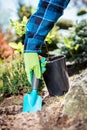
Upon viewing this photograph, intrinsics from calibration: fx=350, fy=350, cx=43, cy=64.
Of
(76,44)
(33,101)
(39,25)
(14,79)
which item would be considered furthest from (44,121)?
(76,44)

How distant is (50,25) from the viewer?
3094 mm

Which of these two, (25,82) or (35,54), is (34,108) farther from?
(25,82)

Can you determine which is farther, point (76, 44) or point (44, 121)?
point (76, 44)

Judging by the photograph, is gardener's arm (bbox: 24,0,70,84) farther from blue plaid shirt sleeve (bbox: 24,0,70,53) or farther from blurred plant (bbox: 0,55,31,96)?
blurred plant (bbox: 0,55,31,96)

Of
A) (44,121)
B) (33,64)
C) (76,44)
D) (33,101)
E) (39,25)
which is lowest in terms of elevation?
(76,44)

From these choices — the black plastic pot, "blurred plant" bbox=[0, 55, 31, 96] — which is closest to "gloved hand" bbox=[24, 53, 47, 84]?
the black plastic pot

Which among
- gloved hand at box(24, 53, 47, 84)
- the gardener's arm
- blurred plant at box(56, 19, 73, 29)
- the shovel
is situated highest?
the gardener's arm

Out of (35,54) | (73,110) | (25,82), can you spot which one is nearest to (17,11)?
(25,82)

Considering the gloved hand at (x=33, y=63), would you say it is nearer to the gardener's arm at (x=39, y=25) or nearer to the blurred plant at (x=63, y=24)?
the gardener's arm at (x=39, y=25)

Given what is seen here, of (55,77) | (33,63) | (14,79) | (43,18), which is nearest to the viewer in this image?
(43,18)

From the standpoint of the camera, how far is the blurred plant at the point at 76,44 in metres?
6.07

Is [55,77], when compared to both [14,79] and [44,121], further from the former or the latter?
[44,121]

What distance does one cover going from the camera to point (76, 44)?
6.09m

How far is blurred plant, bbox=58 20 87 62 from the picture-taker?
19.9 feet
